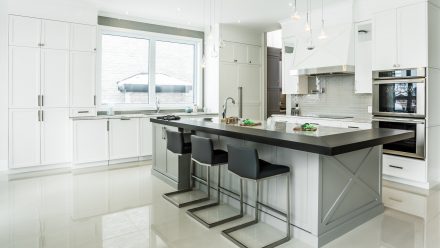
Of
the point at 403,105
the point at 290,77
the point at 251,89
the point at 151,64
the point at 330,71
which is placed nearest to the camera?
the point at 403,105

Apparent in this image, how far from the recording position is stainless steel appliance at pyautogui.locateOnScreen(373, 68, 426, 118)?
174 inches

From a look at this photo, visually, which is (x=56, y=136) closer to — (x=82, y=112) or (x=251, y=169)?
(x=82, y=112)

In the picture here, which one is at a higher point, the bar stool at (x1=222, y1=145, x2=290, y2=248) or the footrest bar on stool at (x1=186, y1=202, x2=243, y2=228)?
the bar stool at (x1=222, y1=145, x2=290, y2=248)

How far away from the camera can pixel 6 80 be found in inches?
202

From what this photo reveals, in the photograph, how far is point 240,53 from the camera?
7.49 m

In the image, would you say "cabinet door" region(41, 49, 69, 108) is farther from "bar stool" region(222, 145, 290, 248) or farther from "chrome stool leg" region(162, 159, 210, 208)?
"bar stool" region(222, 145, 290, 248)

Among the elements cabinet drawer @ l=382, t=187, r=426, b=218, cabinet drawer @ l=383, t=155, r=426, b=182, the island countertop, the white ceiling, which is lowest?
cabinet drawer @ l=382, t=187, r=426, b=218

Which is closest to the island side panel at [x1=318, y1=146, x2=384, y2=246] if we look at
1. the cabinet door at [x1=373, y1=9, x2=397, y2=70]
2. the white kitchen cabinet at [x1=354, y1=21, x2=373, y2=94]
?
the cabinet door at [x1=373, y1=9, x2=397, y2=70]

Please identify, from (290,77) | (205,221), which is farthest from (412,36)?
(205,221)

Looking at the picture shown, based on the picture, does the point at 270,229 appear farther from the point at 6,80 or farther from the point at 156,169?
the point at 6,80

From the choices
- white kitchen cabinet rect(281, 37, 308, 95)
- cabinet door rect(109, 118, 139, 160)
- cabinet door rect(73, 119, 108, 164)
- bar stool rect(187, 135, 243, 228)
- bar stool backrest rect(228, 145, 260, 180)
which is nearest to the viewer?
bar stool backrest rect(228, 145, 260, 180)

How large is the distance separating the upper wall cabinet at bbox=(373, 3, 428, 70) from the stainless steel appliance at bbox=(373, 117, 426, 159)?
800 mm

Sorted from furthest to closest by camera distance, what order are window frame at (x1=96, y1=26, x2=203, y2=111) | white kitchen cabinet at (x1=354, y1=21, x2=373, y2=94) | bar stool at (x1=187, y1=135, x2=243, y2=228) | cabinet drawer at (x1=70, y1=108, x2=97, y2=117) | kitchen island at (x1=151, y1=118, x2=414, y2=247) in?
window frame at (x1=96, y1=26, x2=203, y2=111) < cabinet drawer at (x1=70, y1=108, x2=97, y2=117) < white kitchen cabinet at (x1=354, y1=21, x2=373, y2=94) < bar stool at (x1=187, y1=135, x2=243, y2=228) < kitchen island at (x1=151, y1=118, x2=414, y2=247)

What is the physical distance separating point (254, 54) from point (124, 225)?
5690 millimetres
